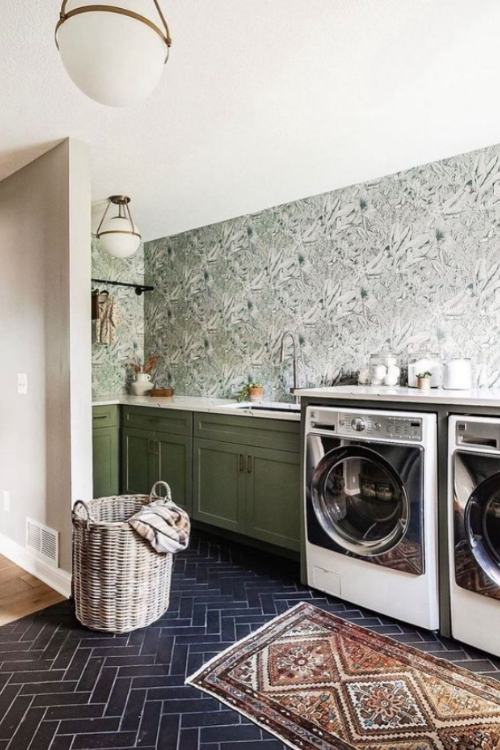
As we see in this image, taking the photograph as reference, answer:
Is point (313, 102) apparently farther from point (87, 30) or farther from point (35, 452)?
point (35, 452)

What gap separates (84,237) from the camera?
2.60m

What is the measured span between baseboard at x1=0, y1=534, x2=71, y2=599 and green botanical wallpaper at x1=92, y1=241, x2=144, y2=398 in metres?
1.56

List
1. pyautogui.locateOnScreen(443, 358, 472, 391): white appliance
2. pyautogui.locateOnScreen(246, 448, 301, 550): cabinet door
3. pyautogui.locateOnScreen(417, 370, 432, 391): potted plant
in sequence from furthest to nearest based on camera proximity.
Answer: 1. pyautogui.locateOnScreen(246, 448, 301, 550): cabinet door
2. pyautogui.locateOnScreen(417, 370, 432, 391): potted plant
3. pyautogui.locateOnScreen(443, 358, 472, 391): white appliance

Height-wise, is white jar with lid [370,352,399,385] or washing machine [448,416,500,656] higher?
white jar with lid [370,352,399,385]

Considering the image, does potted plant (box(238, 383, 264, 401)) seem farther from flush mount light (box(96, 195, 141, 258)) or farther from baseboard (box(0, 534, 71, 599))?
baseboard (box(0, 534, 71, 599))

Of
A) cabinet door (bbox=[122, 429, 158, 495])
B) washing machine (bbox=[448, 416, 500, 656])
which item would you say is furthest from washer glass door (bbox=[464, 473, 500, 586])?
cabinet door (bbox=[122, 429, 158, 495])

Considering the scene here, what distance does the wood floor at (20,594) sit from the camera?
2389 millimetres

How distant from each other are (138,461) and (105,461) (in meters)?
0.28

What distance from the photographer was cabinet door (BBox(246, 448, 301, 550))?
9.39 feet

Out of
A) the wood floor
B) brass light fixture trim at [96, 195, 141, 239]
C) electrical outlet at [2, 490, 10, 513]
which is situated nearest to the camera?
the wood floor

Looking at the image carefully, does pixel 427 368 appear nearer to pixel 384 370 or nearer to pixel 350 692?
pixel 384 370

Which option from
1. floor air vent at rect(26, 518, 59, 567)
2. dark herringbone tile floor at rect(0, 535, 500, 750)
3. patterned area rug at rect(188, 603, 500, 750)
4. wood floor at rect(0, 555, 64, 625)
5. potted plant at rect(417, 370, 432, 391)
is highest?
potted plant at rect(417, 370, 432, 391)

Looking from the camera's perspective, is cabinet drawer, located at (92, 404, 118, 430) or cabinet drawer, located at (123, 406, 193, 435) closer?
cabinet drawer, located at (123, 406, 193, 435)

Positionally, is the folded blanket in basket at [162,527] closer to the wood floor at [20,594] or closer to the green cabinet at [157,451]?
the wood floor at [20,594]
